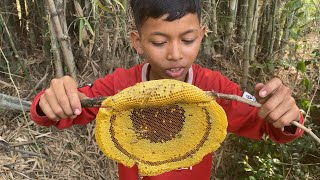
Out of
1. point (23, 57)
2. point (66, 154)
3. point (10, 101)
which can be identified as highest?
point (23, 57)

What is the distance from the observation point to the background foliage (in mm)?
1761

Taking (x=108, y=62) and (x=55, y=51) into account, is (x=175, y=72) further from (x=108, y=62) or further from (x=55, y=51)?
(x=108, y=62)

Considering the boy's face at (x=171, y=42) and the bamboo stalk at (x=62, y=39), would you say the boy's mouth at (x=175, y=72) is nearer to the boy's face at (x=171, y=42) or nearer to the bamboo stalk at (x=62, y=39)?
the boy's face at (x=171, y=42)

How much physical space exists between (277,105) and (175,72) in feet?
1.02

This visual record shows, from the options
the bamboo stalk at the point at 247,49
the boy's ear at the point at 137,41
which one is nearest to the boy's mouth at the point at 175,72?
the boy's ear at the point at 137,41

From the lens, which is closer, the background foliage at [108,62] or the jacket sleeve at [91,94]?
the jacket sleeve at [91,94]

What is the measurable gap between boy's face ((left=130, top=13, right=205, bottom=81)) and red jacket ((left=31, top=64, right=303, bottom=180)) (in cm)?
12

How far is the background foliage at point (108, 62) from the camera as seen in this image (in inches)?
69.3

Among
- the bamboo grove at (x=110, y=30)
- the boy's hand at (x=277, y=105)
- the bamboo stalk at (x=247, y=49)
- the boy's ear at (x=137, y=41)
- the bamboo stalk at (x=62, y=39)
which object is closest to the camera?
the boy's hand at (x=277, y=105)

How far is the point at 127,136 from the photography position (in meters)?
0.92

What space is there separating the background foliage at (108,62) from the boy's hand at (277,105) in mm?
861

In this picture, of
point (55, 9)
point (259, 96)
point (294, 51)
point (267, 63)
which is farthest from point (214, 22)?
point (259, 96)

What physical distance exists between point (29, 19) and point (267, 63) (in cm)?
119

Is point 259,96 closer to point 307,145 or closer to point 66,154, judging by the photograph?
point 307,145
